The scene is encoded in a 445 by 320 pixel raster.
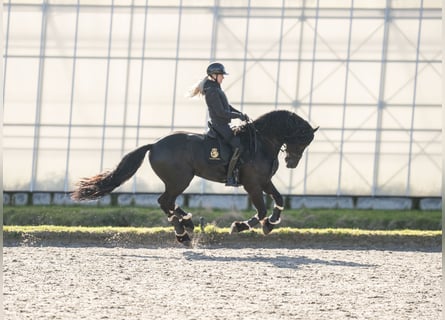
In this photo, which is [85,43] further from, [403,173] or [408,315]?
[408,315]

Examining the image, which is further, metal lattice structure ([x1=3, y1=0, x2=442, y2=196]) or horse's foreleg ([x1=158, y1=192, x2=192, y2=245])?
metal lattice structure ([x1=3, y1=0, x2=442, y2=196])

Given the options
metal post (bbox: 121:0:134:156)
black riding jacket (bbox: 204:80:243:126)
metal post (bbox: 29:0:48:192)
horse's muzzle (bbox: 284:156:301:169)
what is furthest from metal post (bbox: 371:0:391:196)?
black riding jacket (bbox: 204:80:243:126)

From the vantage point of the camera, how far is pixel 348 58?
24.9 metres

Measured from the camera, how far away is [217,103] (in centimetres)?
1414

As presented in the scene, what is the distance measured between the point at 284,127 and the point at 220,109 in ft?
3.43

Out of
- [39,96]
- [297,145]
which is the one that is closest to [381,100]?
[39,96]

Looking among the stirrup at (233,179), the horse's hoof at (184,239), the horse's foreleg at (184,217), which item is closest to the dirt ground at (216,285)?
the horse's hoof at (184,239)

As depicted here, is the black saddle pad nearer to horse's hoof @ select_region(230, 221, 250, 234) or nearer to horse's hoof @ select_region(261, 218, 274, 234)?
horse's hoof @ select_region(230, 221, 250, 234)

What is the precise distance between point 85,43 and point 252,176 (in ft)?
38.2

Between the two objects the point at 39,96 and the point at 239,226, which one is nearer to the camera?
the point at 239,226

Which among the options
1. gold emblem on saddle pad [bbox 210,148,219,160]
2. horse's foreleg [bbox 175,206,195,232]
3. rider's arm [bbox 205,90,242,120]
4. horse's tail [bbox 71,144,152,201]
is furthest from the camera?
horse's tail [bbox 71,144,152,201]

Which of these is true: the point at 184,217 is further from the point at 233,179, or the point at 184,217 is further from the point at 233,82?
the point at 233,82

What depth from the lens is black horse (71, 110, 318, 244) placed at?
14477 mm

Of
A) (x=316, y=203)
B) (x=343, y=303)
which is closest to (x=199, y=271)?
(x=343, y=303)
